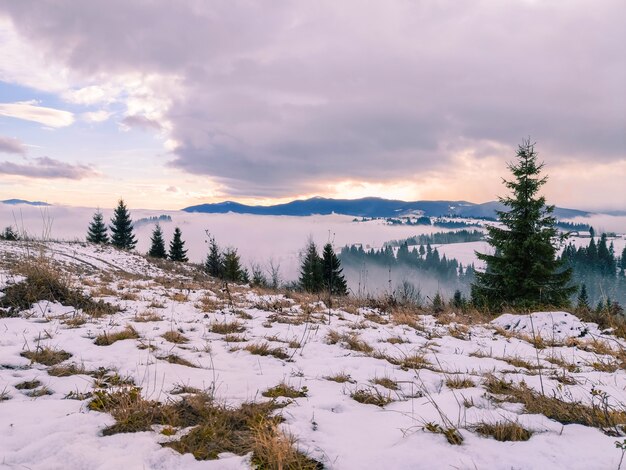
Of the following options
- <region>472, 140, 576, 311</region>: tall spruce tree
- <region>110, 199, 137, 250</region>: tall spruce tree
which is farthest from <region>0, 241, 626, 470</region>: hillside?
<region>110, 199, 137, 250</region>: tall spruce tree

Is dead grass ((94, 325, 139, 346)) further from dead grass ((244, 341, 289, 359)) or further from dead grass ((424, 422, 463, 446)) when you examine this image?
dead grass ((424, 422, 463, 446))

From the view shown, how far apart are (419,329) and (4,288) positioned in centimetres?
759

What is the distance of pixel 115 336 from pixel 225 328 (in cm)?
165

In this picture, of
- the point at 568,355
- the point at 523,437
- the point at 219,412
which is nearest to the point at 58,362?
the point at 219,412

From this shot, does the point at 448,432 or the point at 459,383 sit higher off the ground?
the point at 448,432

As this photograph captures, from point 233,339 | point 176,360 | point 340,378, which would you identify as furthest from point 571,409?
point 233,339

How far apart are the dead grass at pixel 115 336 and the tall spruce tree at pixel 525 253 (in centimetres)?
1573

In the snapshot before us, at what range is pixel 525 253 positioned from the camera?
1641 cm

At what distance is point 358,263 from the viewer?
195 metres

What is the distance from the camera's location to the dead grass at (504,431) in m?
2.22

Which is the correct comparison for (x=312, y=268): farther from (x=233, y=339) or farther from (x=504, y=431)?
(x=504, y=431)

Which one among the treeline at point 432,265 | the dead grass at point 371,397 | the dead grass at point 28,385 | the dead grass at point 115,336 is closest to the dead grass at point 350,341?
the dead grass at point 371,397

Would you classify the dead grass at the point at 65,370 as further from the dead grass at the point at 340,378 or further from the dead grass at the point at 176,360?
the dead grass at the point at 340,378

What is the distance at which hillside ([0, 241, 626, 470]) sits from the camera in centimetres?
204
